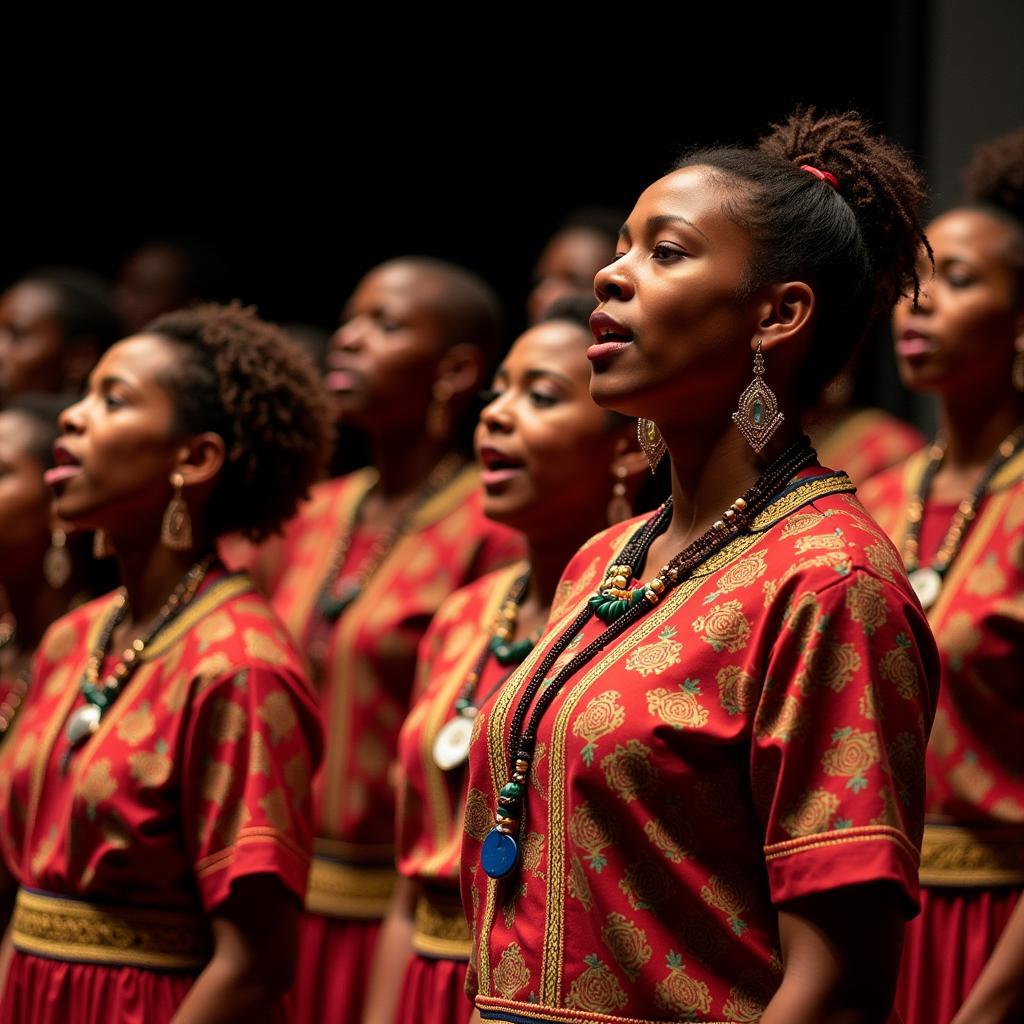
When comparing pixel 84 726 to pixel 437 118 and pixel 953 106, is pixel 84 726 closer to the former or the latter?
pixel 953 106

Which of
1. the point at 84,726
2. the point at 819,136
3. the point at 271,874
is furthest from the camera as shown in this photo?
the point at 84,726

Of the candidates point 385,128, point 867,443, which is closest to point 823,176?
point 867,443

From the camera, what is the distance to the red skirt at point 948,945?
10.1 feet

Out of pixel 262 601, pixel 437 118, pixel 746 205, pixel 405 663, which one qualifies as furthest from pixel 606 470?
pixel 437 118

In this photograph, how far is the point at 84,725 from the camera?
3.03 metres

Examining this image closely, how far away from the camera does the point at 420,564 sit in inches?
164

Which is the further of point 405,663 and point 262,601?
point 405,663

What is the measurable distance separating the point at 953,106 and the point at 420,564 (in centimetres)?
184

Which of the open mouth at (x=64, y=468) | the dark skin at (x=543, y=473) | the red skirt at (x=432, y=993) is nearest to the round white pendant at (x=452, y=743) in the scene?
the dark skin at (x=543, y=473)

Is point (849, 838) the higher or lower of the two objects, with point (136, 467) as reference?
lower

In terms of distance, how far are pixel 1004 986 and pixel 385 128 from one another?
4151 mm

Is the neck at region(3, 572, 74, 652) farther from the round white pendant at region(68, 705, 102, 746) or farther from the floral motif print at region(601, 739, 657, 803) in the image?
the floral motif print at region(601, 739, 657, 803)

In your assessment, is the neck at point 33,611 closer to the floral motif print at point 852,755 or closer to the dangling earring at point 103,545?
the dangling earring at point 103,545

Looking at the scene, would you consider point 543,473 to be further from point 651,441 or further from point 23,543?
point 23,543
